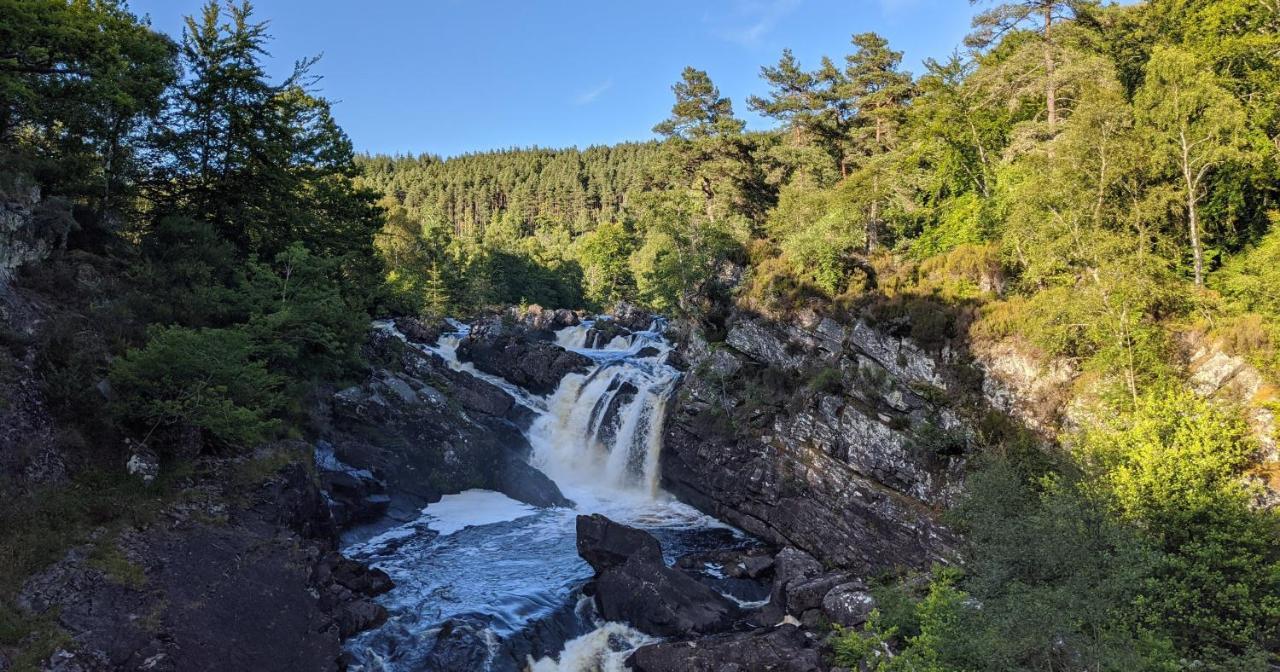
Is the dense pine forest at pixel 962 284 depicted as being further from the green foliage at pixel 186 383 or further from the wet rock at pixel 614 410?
the wet rock at pixel 614 410

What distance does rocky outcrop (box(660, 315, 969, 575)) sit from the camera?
22.6 metres

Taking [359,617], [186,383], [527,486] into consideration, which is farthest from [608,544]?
[186,383]

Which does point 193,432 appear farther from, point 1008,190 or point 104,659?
point 1008,190

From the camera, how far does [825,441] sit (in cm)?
2634

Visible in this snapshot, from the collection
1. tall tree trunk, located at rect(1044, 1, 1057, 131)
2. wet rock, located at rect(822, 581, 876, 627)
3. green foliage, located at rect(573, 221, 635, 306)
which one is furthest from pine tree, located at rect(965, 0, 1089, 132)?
green foliage, located at rect(573, 221, 635, 306)

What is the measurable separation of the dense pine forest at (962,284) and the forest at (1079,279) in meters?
0.11

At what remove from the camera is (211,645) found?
41.7 ft

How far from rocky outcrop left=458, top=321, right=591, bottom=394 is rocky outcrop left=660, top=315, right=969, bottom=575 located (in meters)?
9.42

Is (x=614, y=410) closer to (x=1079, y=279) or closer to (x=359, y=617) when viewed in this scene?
(x=359, y=617)

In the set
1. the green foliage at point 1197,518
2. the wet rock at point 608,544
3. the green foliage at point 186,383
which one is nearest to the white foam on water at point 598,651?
the wet rock at point 608,544

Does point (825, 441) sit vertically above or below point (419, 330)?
below

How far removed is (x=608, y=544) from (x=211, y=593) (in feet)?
39.2

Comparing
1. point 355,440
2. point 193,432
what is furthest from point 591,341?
point 193,432

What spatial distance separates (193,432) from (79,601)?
253 inches
